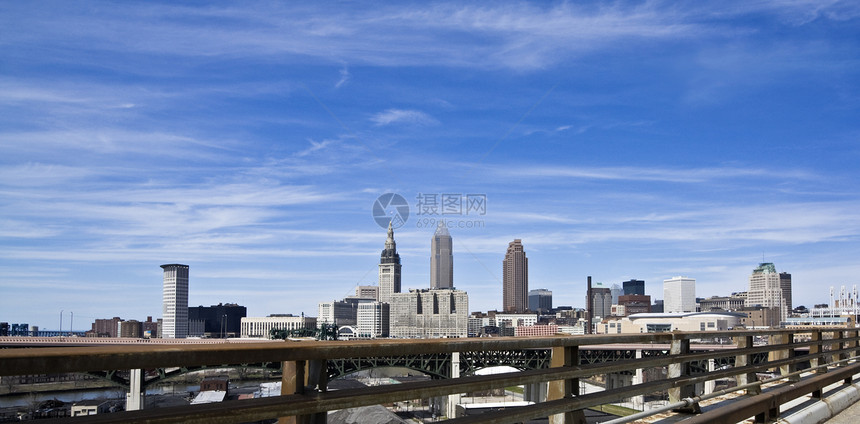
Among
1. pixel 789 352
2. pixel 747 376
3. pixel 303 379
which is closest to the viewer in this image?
pixel 303 379

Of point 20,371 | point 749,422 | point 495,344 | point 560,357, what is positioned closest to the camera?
point 20,371

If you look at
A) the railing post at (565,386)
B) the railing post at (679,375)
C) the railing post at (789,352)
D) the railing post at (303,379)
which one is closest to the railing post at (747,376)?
the railing post at (789,352)

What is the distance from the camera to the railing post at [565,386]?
17.6 ft

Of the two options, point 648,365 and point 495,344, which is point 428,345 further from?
point 648,365

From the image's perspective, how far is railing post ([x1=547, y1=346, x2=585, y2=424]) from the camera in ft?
17.6

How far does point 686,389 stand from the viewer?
728cm

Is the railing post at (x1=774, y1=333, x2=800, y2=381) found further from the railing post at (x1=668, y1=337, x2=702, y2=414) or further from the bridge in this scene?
the railing post at (x1=668, y1=337, x2=702, y2=414)

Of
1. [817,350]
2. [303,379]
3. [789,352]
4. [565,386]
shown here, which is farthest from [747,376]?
[303,379]

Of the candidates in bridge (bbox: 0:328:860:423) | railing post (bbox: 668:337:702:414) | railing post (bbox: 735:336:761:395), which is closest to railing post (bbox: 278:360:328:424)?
bridge (bbox: 0:328:860:423)

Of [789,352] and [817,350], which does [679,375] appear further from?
[817,350]

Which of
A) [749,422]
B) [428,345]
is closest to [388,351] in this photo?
[428,345]

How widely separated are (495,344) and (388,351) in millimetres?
1112

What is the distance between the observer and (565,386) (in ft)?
17.6

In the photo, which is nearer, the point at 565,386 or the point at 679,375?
the point at 565,386
